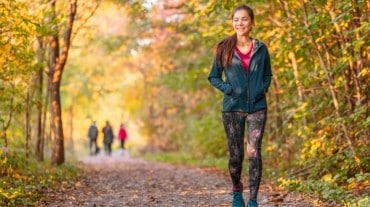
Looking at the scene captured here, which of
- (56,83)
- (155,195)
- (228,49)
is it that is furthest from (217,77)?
(56,83)

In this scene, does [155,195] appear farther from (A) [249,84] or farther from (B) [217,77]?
(A) [249,84]

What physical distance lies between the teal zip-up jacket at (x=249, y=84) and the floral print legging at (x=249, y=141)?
8cm

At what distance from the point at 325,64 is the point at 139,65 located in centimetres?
2476

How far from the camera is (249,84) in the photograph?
5.91 m

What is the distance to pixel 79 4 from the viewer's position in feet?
47.2

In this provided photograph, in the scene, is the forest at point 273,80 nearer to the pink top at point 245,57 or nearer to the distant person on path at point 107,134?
the pink top at point 245,57

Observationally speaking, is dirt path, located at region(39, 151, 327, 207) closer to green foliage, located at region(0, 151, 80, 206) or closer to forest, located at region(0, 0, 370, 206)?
green foliage, located at region(0, 151, 80, 206)

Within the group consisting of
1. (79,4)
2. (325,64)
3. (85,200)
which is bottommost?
(85,200)

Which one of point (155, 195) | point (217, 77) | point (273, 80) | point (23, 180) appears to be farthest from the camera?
point (273, 80)

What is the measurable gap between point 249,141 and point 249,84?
0.58 m

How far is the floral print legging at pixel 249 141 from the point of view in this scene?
5.95 meters

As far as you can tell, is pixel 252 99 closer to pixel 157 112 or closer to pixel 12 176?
pixel 12 176

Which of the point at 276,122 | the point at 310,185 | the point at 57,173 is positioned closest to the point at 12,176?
the point at 57,173

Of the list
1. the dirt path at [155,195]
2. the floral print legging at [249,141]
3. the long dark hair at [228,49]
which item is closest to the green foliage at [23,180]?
the dirt path at [155,195]
